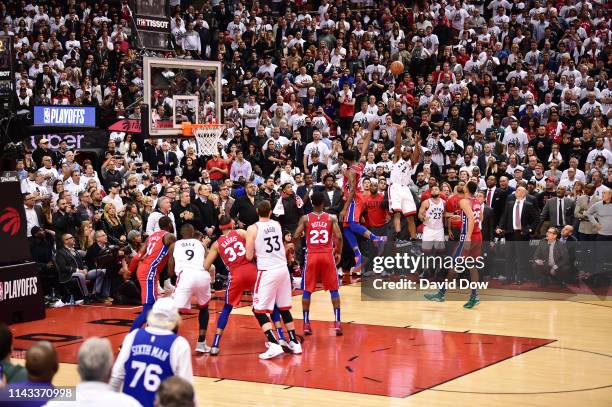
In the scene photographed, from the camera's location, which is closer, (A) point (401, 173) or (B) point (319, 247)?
(B) point (319, 247)

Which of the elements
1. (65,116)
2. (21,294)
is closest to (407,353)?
(21,294)

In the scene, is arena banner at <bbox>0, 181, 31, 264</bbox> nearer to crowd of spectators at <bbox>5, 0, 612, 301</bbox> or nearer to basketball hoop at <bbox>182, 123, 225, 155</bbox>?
crowd of spectators at <bbox>5, 0, 612, 301</bbox>

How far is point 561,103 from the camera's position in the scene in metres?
25.7

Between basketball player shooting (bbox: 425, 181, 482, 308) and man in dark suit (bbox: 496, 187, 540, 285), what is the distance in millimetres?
1809

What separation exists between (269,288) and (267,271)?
230 mm

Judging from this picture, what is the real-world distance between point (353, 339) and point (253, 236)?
259 cm

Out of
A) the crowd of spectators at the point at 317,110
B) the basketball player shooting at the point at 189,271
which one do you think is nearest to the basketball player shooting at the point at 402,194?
the crowd of spectators at the point at 317,110

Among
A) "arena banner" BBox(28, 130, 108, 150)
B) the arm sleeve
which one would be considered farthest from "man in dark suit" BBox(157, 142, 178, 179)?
the arm sleeve

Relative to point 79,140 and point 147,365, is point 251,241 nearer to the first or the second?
point 147,365

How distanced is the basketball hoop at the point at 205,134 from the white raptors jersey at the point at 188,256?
22.3 feet

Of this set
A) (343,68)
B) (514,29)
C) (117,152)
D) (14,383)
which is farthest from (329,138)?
(14,383)

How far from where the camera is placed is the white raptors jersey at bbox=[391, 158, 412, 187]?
20797mm

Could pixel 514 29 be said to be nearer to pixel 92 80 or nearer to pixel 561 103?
pixel 561 103

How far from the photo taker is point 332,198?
20891mm
